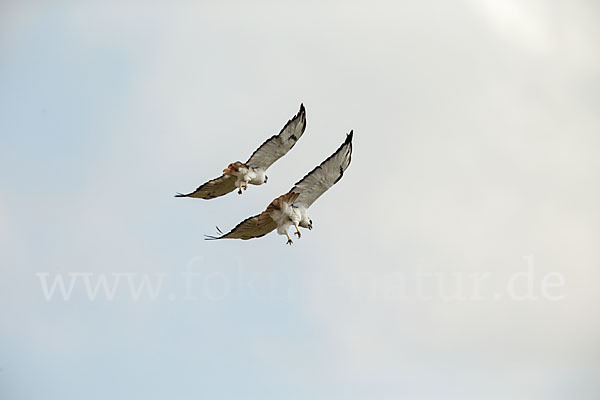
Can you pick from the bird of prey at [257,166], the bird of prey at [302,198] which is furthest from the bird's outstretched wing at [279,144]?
the bird of prey at [302,198]

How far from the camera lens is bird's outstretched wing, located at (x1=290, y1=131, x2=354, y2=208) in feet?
117

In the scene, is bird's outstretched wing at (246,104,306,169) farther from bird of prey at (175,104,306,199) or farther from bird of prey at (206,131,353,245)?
bird of prey at (206,131,353,245)

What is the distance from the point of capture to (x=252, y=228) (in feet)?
122

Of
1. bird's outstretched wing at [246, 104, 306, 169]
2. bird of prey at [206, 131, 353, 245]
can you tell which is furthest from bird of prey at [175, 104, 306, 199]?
bird of prey at [206, 131, 353, 245]

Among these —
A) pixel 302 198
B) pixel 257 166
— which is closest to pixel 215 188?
pixel 257 166

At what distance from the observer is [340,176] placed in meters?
36.0

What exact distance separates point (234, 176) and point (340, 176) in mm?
3560

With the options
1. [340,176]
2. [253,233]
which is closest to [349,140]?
[340,176]

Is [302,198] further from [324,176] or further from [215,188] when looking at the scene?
[215,188]

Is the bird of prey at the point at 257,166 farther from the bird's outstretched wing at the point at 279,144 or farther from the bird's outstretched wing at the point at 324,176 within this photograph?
the bird's outstretched wing at the point at 324,176

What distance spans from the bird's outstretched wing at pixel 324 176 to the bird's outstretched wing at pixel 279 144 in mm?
1500

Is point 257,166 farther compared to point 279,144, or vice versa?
point 257,166

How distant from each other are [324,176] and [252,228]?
2.53 meters

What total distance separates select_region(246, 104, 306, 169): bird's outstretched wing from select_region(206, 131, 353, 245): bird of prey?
1500mm
